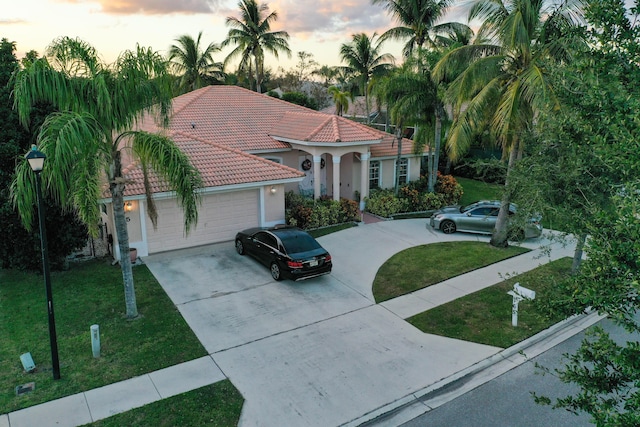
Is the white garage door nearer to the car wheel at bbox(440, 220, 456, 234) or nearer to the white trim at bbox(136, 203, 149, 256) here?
the white trim at bbox(136, 203, 149, 256)

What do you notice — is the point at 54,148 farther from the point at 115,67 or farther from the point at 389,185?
the point at 389,185

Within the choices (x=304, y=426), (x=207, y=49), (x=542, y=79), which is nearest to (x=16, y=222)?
(x=304, y=426)

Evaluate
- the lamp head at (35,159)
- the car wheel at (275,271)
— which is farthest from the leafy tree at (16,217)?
the car wheel at (275,271)

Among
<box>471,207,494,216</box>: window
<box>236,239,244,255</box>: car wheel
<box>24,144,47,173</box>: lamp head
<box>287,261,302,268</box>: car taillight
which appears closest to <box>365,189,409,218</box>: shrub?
<box>471,207,494,216</box>: window

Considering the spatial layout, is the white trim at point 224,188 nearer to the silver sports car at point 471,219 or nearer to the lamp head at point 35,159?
the silver sports car at point 471,219

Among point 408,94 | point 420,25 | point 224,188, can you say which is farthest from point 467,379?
point 420,25
